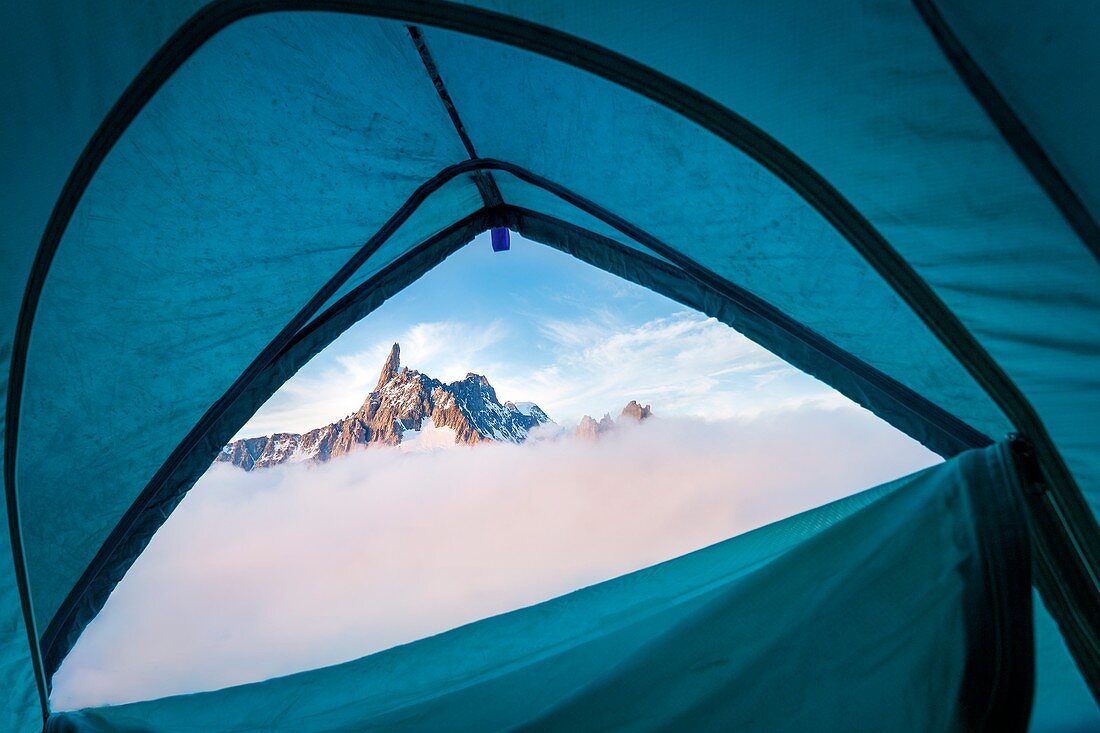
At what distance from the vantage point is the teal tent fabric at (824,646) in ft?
2.32

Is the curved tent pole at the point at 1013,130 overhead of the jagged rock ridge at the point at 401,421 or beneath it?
beneath

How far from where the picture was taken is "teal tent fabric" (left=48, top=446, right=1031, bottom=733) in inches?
27.9

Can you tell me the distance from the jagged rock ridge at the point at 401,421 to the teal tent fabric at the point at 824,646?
26.7m

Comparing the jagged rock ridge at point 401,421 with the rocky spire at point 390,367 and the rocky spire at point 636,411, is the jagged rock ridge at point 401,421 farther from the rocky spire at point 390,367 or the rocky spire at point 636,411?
Result: the rocky spire at point 636,411

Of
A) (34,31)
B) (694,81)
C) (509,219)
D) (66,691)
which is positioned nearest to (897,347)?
(694,81)

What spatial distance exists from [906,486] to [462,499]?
654 inches

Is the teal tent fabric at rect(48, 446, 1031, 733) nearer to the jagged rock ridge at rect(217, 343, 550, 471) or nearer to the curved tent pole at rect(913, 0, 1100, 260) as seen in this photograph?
the curved tent pole at rect(913, 0, 1100, 260)

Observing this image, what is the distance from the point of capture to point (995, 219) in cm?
81

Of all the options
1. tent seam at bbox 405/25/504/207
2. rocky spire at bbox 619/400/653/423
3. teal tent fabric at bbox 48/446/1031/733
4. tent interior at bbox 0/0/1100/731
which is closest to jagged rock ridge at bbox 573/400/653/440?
rocky spire at bbox 619/400/653/423

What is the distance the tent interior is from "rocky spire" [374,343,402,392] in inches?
1156

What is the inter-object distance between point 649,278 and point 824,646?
4.51 ft

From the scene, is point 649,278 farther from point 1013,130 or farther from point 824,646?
point 824,646

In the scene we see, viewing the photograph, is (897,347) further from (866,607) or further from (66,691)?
(66,691)

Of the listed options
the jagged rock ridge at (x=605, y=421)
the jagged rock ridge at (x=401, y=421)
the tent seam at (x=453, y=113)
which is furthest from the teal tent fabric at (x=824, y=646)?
the jagged rock ridge at (x=401, y=421)
